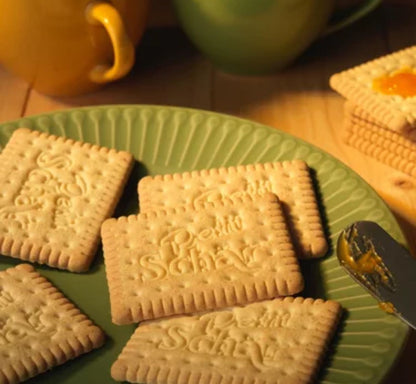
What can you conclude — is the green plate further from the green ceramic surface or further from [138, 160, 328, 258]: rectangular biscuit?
the green ceramic surface

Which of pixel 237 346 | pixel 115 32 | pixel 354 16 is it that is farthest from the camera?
pixel 354 16

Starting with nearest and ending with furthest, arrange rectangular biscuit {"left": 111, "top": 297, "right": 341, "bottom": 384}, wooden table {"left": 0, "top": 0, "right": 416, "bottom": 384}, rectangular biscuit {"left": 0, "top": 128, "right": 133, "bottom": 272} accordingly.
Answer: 1. rectangular biscuit {"left": 111, "top": 297, "right": 341, "bottom": 384}
2. rectangular biscuit {"left": 0, "top": 128, "right": 133, "bottom": 272}
3. wooden table {"left": 0, "top": 0, "right": 416, "bottom": 384}

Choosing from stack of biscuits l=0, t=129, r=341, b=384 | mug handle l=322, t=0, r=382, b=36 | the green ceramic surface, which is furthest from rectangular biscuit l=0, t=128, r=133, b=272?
mug handle l=322, t=0, r=382, b=36

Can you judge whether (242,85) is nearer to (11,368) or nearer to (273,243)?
(273,243)

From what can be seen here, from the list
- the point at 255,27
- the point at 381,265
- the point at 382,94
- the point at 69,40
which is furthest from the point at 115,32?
the point at 381,265

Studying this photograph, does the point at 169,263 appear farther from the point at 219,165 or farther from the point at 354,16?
the point at 354,16
